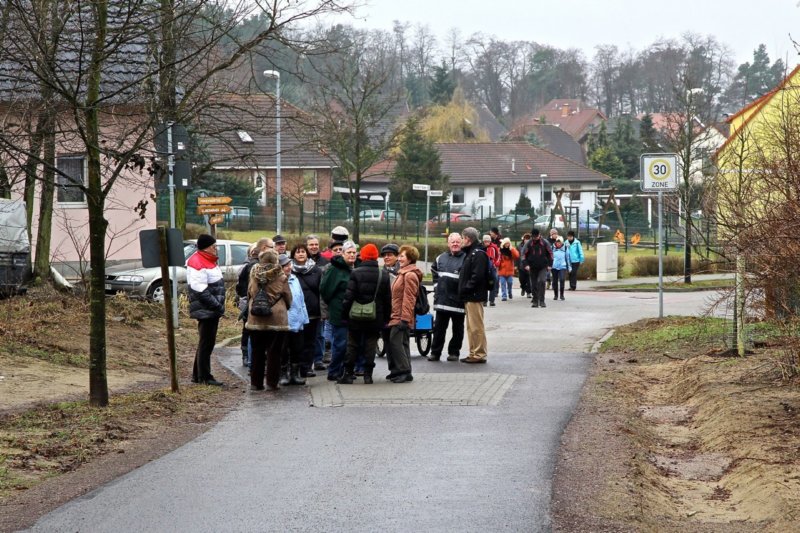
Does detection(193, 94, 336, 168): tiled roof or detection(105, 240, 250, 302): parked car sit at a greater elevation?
detection(193, 94, 336, 168): tiled roof

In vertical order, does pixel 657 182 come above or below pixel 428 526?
above

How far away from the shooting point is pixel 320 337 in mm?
15734

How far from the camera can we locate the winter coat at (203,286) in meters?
13.2

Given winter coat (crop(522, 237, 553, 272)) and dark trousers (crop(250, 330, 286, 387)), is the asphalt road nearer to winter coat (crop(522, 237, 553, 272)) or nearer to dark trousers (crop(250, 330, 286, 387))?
dark trousers (crop(250, 330, 286, 387))

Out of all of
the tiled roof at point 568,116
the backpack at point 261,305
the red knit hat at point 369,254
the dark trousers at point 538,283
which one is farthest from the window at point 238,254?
the tiled roof at point 568,116

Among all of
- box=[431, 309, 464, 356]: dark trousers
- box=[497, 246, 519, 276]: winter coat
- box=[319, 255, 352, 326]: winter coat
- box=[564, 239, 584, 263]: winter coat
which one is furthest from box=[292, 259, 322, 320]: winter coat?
box=[564, 239, 584, 263]: winter coat

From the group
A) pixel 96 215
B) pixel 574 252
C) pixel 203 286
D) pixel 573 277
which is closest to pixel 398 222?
pixel 573 277

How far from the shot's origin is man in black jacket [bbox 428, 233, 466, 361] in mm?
16281

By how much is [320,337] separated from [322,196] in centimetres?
5581

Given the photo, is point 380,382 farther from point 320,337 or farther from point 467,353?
point 467,353

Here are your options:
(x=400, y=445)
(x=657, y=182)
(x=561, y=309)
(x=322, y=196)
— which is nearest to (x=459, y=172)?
(x=322, y=196)

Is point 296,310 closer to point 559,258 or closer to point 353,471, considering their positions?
point 353,471

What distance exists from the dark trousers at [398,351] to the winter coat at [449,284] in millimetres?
2335

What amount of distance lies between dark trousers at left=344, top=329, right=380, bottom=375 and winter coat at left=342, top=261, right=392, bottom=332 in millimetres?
91
